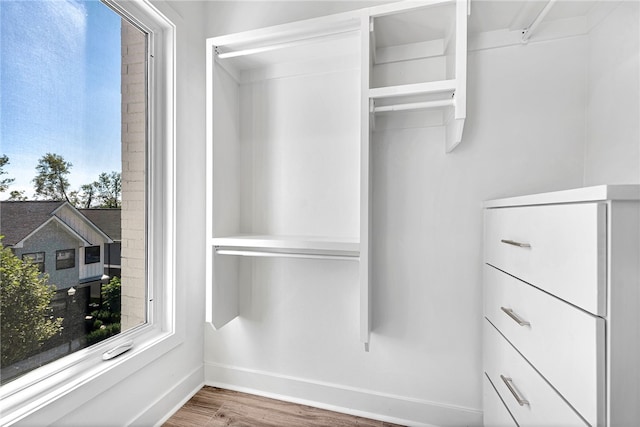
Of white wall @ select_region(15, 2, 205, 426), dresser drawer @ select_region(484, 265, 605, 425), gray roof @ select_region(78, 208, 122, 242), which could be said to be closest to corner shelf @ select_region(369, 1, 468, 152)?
dresser drawer @ select_region(484, 265, 605, 425)

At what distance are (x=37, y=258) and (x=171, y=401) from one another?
993 millimetres

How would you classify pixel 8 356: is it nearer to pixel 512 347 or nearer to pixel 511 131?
pixel 512 347

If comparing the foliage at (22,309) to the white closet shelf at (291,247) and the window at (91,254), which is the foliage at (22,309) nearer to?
the window at (91,254)

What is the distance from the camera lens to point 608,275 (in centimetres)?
66

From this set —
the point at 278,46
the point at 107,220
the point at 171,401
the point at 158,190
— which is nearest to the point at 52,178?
the point at 107,220

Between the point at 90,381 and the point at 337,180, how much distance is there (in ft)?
4.49

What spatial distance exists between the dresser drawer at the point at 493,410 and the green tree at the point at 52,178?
1.88 meters

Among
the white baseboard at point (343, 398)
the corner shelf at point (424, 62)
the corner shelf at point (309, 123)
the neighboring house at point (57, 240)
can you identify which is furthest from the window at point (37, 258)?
the corner shelf at point (424, 62)

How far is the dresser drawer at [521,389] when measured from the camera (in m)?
0.80

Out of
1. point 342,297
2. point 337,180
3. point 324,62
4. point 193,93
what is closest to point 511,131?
point 337,180

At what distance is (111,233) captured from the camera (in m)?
1.41

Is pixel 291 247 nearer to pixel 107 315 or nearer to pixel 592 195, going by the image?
pixel 107 315

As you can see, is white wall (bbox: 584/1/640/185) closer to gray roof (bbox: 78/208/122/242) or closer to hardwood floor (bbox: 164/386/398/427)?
hardwood floor (bbox: 164/386/398/427)

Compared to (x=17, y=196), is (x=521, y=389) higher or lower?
lower
